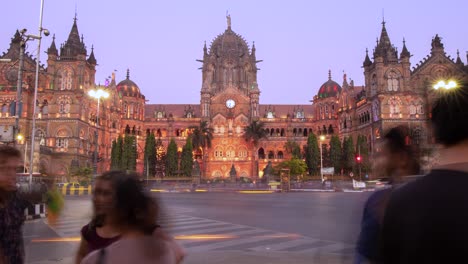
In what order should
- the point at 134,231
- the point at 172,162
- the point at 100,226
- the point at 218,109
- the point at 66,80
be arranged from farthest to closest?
the point at 218,109
the point at 172,162
the point at 66,80
the point at 100,226
the point at 134,231

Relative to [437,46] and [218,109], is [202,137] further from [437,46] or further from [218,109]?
[437,46]

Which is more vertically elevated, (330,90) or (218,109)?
(330,90)

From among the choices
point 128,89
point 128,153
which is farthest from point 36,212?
point 128,89

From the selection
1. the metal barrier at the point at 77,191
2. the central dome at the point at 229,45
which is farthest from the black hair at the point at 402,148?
the central dome at the point at 229,45

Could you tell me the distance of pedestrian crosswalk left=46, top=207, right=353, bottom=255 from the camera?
1071 cm

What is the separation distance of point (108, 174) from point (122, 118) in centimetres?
8425

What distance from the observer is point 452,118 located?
2.32 m

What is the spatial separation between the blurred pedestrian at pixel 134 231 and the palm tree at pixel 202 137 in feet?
246

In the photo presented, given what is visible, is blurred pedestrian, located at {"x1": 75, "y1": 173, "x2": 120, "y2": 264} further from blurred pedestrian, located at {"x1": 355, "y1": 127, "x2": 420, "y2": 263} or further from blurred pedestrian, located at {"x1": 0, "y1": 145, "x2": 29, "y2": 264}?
blurred pedestrian, located at {"x1": 355, "y1": 127, "x2": 420, "y2": 263}

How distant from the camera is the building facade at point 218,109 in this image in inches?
2532

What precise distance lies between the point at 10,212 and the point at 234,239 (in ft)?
28.5

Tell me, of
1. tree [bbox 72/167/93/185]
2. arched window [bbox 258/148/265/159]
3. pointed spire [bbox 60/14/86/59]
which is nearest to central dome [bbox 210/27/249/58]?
arched window [bbox 258/148/265/159]

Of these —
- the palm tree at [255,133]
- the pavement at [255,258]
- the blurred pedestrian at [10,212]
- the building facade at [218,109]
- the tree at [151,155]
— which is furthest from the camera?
the palm tree at [255,133]

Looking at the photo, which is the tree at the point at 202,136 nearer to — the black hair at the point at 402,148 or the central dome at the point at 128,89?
the central dome at the point at 128,89
